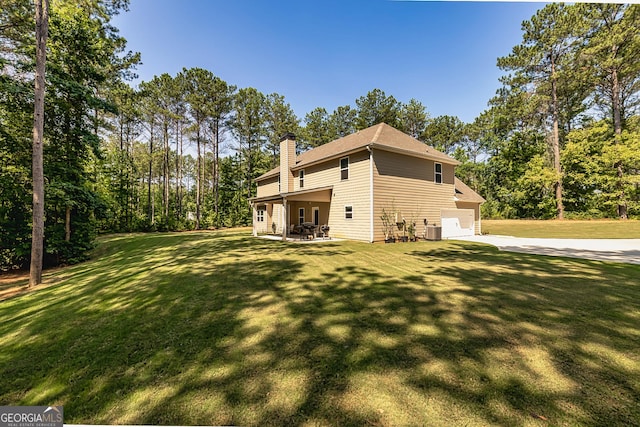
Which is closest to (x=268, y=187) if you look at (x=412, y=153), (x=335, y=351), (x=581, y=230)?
(x=412, y=153)

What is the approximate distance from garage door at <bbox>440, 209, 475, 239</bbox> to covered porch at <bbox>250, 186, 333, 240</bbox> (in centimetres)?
779

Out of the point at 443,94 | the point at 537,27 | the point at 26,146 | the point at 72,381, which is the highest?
the point at 537,27

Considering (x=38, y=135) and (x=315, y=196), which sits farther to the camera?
(x=315, y=196)

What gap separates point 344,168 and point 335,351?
12729mm

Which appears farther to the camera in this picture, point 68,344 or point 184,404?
point 68,344

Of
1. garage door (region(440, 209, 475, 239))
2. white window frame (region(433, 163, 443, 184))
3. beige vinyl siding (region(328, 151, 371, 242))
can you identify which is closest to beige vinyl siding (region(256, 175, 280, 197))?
beige vinyl siding (region(328, 151, 371, 242))

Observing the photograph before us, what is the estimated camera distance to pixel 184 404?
2.15m

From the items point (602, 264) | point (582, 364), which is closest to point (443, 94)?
point (602, 264)

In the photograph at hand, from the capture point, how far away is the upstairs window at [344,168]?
14.6 meters

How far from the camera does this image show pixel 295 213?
19000mm

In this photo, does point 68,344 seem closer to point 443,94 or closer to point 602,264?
point 602,264

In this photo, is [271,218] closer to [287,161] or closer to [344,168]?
[287,161]

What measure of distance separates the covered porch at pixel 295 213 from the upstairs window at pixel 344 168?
100 cm

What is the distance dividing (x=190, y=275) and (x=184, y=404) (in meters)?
4.78
